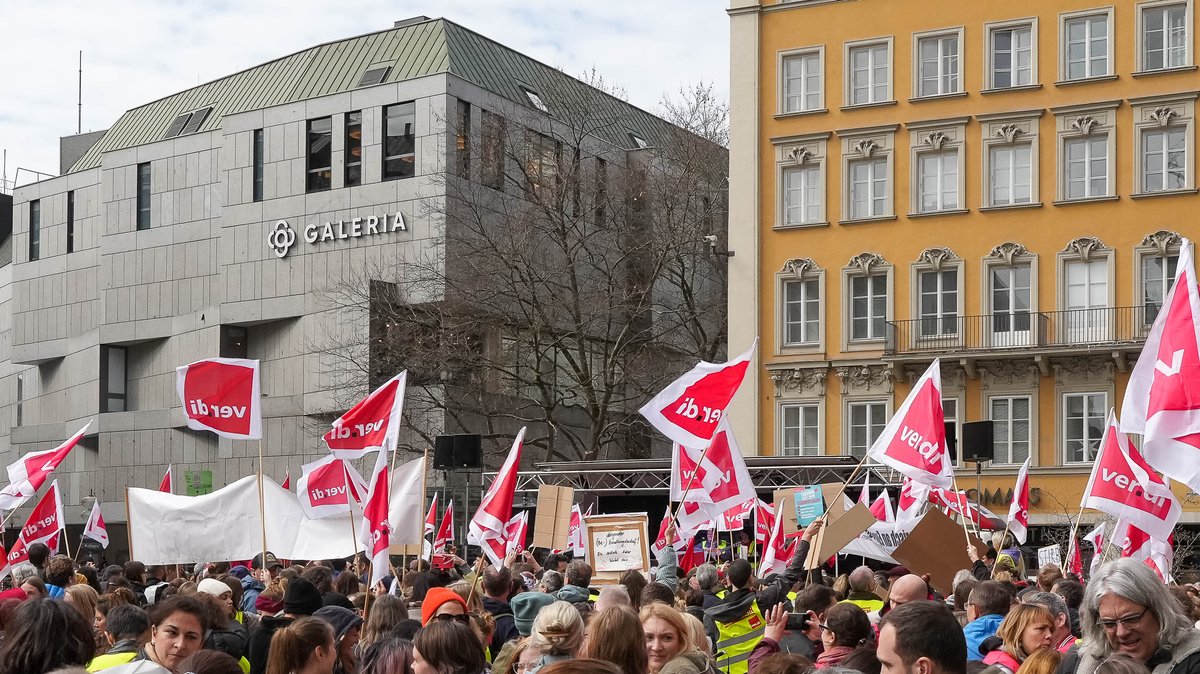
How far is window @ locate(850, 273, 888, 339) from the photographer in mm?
44469

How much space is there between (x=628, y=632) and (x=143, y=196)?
54.3 metres

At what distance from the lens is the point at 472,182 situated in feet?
161

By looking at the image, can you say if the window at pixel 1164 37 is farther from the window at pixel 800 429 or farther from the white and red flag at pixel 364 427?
the white and red flag at pixel 364 427

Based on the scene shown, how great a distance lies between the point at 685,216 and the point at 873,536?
2985 cm

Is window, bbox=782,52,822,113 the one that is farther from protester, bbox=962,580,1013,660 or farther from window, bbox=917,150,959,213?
protester, bbox=962,580,1013,660

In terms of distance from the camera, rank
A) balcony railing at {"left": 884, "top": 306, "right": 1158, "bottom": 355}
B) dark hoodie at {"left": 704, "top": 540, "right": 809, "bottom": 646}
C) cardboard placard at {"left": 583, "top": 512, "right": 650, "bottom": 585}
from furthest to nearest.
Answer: balcony railing at {"left": 884, "top": 306, "right": 1158, "bottom": 355}, cardboard placard at {"left": 583, "top": 512, "right": 650, "bottom": 585}, dark hoodie at {"left": 704, "top": 540, "right": 809, "bottom": 646}

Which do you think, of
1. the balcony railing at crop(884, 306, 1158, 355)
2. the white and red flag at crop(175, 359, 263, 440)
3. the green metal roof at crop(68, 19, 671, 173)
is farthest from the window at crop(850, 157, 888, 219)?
the white and red flag at crop(175, 359, 263, 440)

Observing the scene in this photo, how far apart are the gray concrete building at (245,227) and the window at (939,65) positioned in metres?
11.1

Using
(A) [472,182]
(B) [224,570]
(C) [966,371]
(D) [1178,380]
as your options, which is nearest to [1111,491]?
(D) [1178,380]

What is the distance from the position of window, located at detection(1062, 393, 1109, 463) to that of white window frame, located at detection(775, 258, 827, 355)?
6615 millimetres

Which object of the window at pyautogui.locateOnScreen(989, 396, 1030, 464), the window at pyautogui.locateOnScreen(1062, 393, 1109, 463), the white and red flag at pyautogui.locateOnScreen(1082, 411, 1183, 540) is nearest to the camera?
the white and red flag at pyautogui.locateOnScreen(1082, 411, 1183, 540)

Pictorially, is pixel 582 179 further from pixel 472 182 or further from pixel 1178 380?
pixel 1178 380

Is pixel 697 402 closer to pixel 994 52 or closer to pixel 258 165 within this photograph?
pixel 994 52

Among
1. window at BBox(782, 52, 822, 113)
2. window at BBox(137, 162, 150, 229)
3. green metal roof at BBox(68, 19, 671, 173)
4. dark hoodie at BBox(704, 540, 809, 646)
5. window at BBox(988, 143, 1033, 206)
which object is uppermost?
green metal roof at BBox(68, 19, 671, 173)
